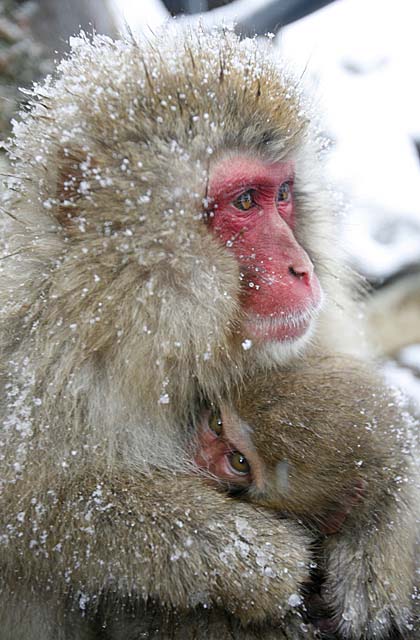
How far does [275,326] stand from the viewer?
219cm

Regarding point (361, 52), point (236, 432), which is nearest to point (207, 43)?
point (236, 432)

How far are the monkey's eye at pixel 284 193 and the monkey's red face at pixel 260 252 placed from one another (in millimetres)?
165

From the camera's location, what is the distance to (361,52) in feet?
20.1

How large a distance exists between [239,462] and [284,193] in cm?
86

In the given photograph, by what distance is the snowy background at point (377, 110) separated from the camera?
16.9ft

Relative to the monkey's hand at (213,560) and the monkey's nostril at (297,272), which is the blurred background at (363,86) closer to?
the monkey's nostril at (297,272)

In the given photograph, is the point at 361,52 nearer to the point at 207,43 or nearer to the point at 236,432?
the point at 207,43

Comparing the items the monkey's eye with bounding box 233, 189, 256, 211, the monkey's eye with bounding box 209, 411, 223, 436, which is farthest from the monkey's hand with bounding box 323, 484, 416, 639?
the monkey's eye with bounding box 233, 189, 256, 211

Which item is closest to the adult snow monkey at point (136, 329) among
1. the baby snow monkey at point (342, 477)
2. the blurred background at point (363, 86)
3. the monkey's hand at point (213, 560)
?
the monkey's hand at point (213, 560)

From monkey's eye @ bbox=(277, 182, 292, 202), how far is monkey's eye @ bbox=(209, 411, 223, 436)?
699mm

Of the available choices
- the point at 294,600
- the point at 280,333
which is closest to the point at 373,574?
the point at 294,600

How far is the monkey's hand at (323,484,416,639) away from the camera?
2090 millimetres

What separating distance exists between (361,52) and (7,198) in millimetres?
4632

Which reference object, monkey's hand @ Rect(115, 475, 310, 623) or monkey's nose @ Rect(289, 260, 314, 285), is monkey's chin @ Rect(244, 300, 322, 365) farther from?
monkey's hand @ Rect(115, 475, 310, 623)
